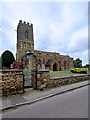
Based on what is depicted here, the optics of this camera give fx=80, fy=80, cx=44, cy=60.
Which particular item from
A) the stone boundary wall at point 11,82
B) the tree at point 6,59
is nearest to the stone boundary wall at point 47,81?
the stone boundary wall at point 11,82

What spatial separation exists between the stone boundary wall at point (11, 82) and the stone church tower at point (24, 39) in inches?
1031

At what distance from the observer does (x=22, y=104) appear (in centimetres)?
395

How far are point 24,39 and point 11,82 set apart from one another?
1146 inches

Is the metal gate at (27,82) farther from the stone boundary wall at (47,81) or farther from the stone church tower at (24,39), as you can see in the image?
the stone church tower at (24,39)

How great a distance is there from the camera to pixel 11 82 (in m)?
5.07

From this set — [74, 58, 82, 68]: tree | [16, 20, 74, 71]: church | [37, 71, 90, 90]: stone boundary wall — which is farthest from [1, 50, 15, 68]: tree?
[74, 58, 82, 68]: tree

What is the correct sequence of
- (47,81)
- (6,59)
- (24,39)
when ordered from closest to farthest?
1. (47,81)
2. (6,59)
3. (24,39)

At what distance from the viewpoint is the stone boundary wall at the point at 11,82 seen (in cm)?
488

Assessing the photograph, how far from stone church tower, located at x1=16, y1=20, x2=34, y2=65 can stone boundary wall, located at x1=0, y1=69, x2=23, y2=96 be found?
85.9 feet

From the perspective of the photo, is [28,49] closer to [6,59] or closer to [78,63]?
[6,59]

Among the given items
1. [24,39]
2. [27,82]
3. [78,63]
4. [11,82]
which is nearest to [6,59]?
[27,82]

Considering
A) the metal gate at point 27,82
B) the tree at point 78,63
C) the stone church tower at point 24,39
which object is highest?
the stone church tower at point 24,39

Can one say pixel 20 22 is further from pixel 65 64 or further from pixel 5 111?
pixel 5 111

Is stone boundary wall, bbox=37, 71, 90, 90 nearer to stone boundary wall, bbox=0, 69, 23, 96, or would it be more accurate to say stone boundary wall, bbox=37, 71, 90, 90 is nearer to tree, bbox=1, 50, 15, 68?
stone boundary wall, bbox=0, 69, 23, 96
